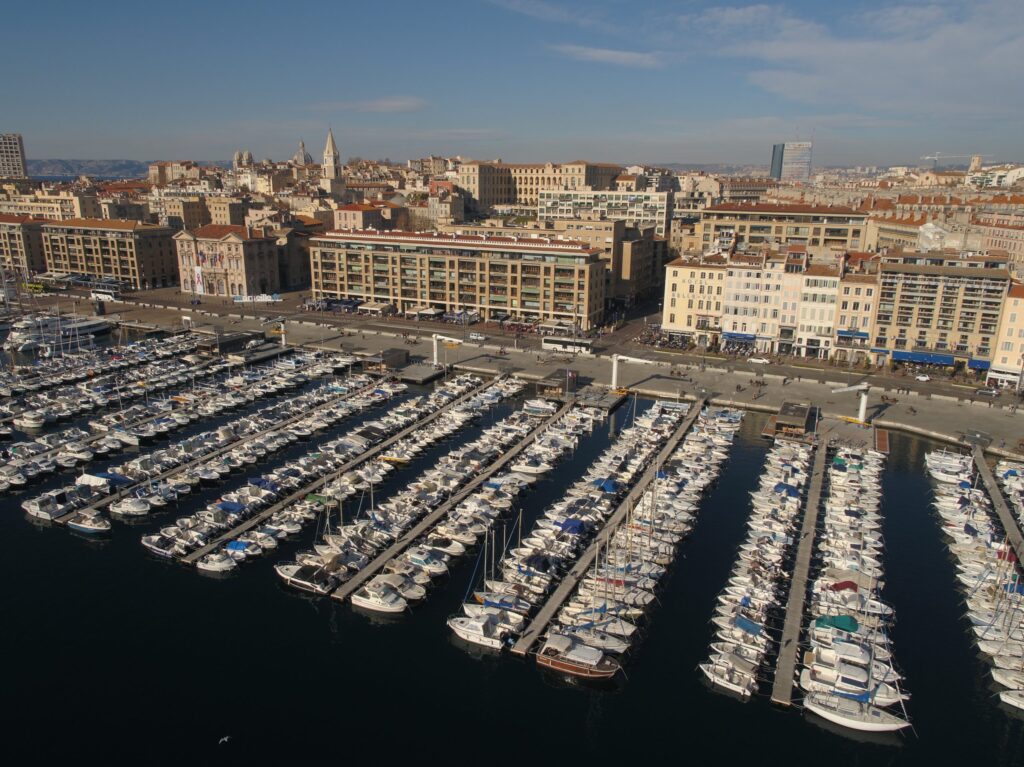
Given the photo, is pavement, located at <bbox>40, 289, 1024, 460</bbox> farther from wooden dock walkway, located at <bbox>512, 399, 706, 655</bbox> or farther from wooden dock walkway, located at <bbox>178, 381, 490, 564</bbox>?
wooden dock walkway, located at <bbox>178, 381, 490, 564</bbox>

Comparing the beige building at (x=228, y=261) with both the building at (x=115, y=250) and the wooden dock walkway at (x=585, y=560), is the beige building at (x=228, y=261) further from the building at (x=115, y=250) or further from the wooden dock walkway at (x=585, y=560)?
the wooden dock walkway at (x=585, y=560)

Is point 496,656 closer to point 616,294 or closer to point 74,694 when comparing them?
point 74,694

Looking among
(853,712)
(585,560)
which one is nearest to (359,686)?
(585,560)

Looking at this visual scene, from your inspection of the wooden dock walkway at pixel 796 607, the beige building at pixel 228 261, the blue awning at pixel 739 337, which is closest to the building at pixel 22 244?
the beige building at pixel 228 261

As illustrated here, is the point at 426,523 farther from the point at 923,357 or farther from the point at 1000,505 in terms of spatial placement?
the point at 923,357

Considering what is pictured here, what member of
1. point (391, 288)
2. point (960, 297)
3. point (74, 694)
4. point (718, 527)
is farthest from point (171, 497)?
point (960, 297)

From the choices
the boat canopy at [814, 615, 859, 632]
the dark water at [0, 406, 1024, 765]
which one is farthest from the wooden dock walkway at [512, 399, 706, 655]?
the boat canopy at [814, 615, 859, 632]
